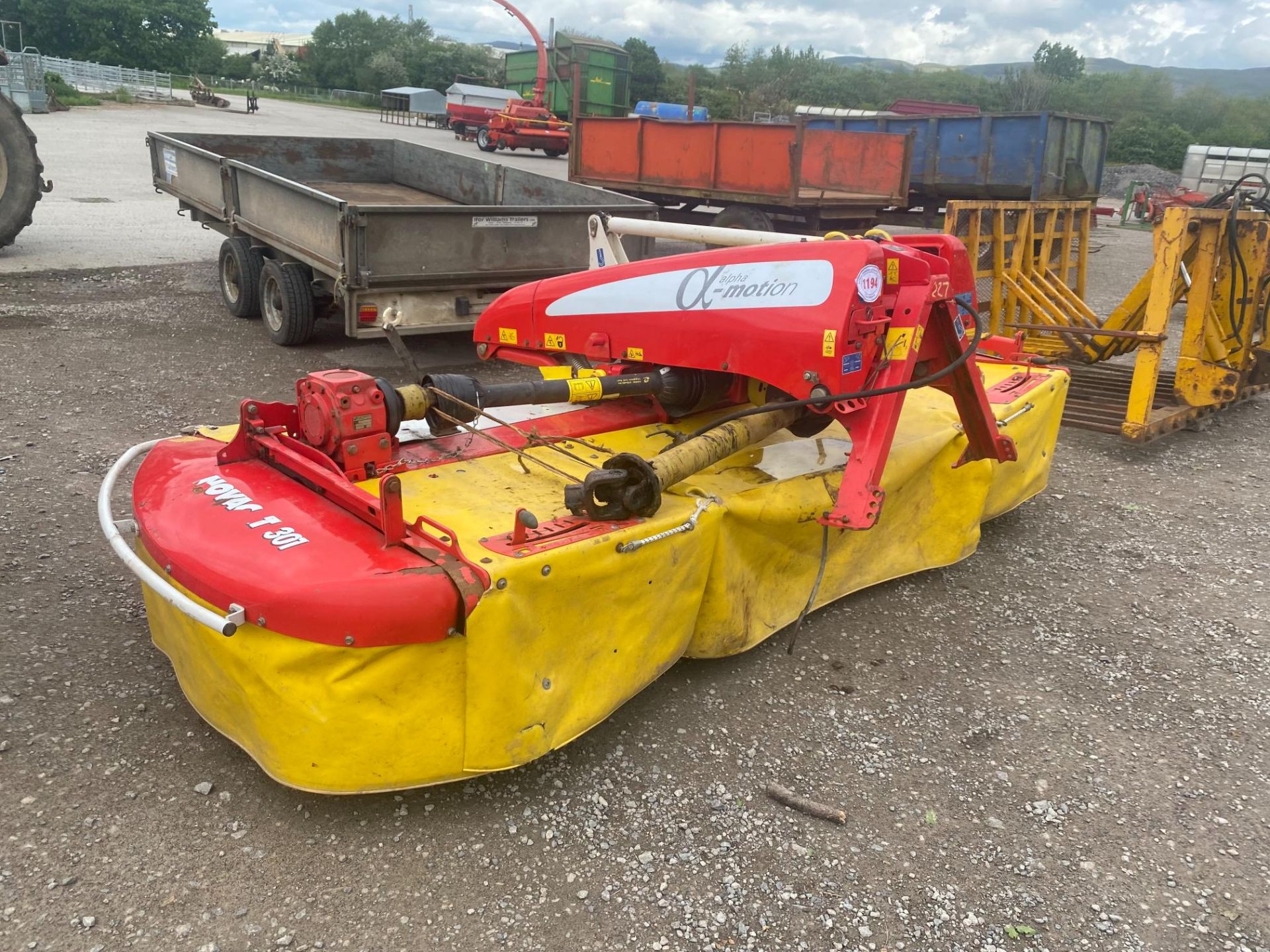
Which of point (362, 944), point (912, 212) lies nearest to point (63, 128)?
point (912, 212)

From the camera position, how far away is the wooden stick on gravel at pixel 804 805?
2.53 meters

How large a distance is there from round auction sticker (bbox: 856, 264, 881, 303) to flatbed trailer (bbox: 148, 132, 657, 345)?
2.55 m

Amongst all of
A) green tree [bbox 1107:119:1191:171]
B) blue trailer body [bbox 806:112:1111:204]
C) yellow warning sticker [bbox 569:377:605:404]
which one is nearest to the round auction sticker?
yellow warning sticker [bbox 569:377:605:404]

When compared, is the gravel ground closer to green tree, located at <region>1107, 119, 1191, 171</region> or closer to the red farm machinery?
the red farm machinery

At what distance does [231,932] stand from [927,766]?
1801 mm

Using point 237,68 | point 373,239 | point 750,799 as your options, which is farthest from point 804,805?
point 237,68

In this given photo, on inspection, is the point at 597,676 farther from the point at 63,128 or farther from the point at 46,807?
the point at 63,128

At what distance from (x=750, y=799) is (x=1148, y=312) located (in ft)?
13.6

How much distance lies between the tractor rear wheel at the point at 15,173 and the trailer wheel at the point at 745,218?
6.32 meters

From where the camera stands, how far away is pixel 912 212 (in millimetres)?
11805

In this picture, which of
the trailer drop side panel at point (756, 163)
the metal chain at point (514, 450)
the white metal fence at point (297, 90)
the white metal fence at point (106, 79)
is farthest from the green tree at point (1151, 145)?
the metal chain at point (514, 450)

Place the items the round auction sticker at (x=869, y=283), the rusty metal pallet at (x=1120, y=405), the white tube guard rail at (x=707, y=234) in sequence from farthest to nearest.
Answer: the rusty metal pallet at (x=1120, y=405) → the white tube guard rail at (x=707, y=234) → the round auction sticker at (x=869, y=283)

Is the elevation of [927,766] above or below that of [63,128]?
below

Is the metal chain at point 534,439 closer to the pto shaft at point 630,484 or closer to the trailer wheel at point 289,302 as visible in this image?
the pto shaft at point 630,484
